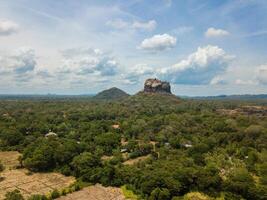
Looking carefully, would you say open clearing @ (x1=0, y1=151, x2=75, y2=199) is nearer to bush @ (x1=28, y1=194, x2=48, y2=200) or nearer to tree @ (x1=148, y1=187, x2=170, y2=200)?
bush @ (x1=28, y1=194, x2=48, y2=200)

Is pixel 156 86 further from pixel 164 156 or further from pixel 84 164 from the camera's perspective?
pixel 84 164

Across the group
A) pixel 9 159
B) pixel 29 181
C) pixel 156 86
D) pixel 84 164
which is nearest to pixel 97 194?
pixel 84 164

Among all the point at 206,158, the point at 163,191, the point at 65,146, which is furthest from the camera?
the point at 65,146

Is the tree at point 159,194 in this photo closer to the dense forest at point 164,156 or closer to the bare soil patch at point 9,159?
the dense forest at point 164,156

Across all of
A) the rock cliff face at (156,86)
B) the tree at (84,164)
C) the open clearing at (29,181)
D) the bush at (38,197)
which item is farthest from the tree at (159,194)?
the rock cliff face at (156,86)

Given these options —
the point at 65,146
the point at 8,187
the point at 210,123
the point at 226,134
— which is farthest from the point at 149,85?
the point at 8,187

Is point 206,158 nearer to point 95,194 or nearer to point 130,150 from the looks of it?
point 130,150
